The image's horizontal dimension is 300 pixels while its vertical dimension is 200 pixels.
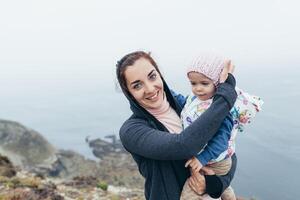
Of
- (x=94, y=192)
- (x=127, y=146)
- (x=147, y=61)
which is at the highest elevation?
(x=147, y=61)

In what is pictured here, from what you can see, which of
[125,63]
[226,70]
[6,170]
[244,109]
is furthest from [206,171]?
[6,170]

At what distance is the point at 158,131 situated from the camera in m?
3.00

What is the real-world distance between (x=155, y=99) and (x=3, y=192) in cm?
698

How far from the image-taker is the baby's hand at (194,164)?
2971 mm

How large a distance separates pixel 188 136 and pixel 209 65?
19.9 inches

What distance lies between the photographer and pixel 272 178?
133375 mm

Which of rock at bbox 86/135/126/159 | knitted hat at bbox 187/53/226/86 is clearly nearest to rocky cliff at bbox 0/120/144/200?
knitted hat at bbox 187/53/226/86

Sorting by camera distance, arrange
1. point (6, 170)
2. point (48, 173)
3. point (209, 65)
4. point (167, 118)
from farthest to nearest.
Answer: point (48, 173) < point (6, 170) < point (167, 118) < point (209, 65)

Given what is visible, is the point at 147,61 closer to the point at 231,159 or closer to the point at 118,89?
the point at 118,89

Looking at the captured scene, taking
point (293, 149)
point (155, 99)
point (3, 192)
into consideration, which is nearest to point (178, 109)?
point (155, 99)

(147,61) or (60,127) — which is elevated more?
(147,61)

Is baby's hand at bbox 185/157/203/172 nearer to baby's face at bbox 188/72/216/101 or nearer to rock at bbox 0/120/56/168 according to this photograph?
baby's face at bbox 188/72/216/101

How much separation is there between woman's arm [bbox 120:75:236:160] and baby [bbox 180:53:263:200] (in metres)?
0.10

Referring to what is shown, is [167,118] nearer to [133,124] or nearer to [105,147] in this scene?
[133,124]
